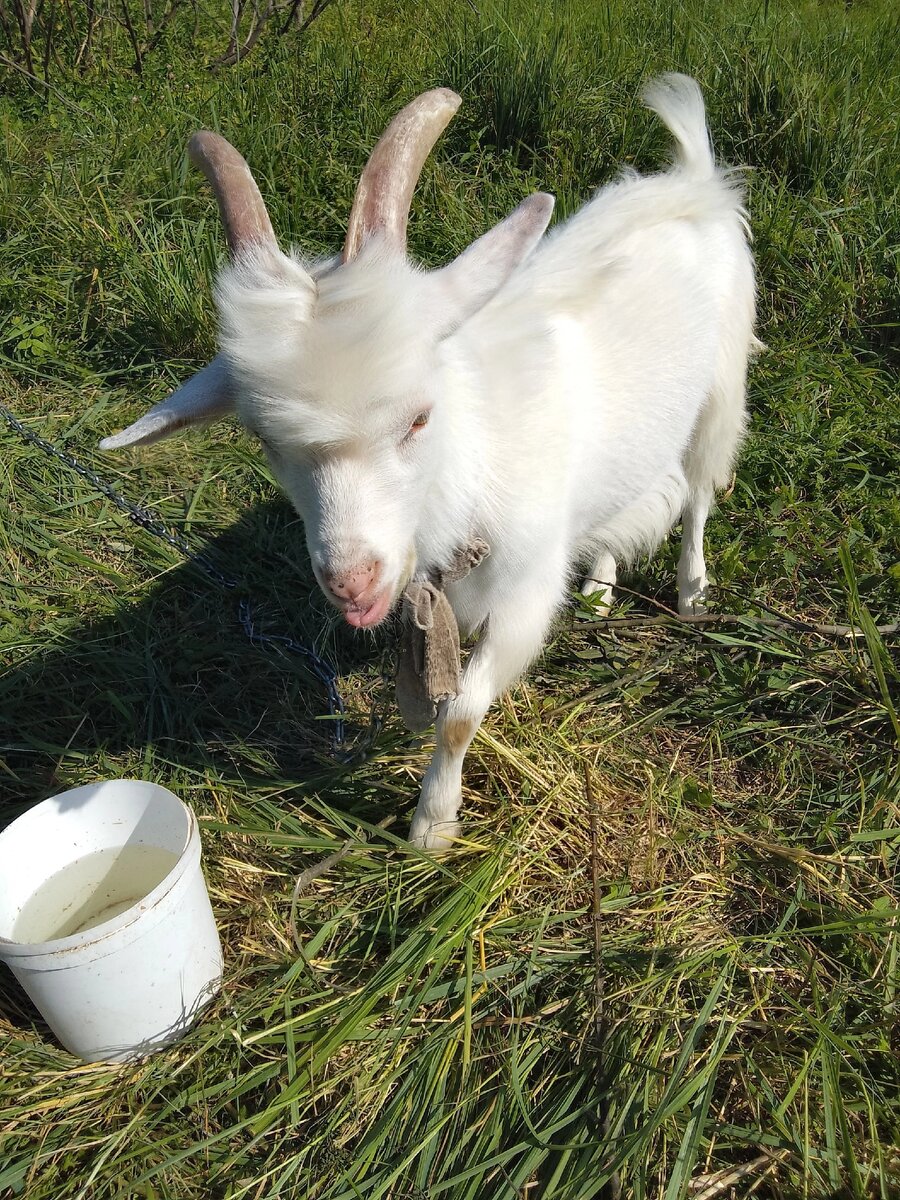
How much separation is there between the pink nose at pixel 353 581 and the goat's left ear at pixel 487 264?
0.53 meters

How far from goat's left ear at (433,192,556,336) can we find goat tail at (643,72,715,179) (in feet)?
4.53

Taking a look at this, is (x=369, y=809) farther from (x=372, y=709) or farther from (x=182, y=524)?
(x=182, y=524)

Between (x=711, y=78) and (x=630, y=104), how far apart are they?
438 millimetres

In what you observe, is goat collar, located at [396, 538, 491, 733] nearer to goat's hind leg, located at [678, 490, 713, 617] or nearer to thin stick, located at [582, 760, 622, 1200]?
thin stick, located at [582, 760, 622, 1200]

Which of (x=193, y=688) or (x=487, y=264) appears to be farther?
(x=193, y=688)

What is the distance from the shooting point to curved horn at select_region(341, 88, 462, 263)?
6.27ft

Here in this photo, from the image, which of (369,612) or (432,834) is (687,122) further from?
(432,834)

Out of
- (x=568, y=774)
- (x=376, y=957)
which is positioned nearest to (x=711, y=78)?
(x=568, y=774)

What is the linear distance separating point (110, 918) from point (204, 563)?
1.49 meters

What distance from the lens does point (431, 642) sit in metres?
2.17

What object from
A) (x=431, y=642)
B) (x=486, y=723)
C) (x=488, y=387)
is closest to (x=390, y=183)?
(x=488, y=387)

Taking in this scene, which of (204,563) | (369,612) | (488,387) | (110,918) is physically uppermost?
(488,387)

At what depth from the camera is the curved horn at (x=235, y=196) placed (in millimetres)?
1924

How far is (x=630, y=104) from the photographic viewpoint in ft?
14.6
